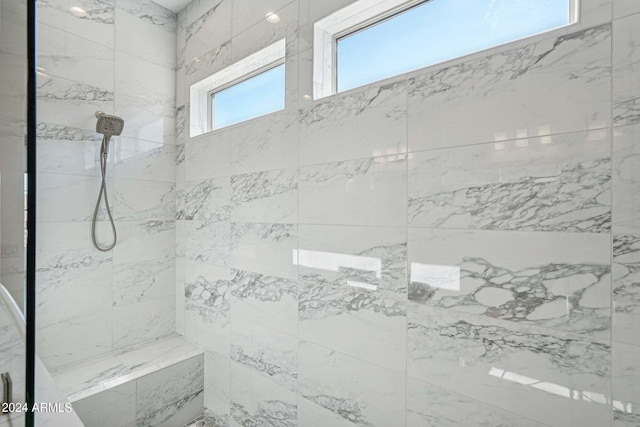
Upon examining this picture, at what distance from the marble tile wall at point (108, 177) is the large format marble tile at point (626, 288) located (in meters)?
2.42

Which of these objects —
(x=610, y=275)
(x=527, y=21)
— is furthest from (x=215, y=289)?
(x=527, y=21)

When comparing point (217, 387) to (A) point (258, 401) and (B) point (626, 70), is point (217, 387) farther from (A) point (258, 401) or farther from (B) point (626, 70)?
(B) point (626, 70)

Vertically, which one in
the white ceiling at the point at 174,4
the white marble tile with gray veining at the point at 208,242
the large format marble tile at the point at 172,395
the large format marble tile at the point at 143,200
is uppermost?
the white ceiling at the point at 174,4

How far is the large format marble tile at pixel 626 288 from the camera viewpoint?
31.6 inches

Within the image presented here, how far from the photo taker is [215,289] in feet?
6.60

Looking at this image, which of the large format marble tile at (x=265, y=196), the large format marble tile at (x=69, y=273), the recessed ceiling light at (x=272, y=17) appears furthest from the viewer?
the large format marble tile at (x=69, y=273)

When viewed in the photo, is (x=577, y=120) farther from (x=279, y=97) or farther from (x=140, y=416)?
(x=140, y=416)

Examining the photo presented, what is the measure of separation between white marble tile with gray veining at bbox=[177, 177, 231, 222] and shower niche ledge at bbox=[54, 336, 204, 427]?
0.91 m

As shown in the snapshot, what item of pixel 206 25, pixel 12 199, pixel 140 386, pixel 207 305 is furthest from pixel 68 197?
pixel 206 25

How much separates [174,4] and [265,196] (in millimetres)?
1703

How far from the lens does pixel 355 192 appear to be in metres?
1.34

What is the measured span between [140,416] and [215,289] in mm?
789

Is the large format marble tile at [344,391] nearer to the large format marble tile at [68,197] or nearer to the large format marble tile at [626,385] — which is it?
the large format marble tile at [626,385]

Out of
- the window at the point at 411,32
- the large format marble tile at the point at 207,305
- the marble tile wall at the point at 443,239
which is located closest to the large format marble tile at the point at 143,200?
the large format marble tile at the point at 207,305
